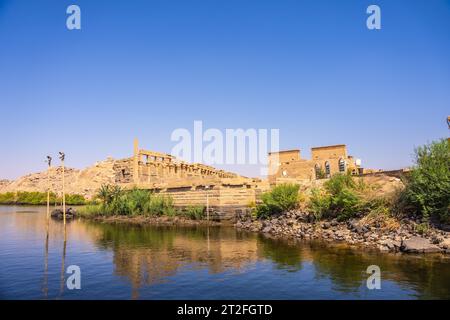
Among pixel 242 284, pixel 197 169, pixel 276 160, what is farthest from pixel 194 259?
pixel 197 169

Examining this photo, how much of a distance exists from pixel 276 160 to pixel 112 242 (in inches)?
797

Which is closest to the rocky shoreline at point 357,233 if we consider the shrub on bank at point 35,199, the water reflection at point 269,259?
the water reflection at point 269,259

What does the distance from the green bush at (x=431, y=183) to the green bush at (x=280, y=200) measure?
769 centimetres

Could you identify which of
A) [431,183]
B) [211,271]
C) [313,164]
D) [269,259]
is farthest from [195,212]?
[431,183]

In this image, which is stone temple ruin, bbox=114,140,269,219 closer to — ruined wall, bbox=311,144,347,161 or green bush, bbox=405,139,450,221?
ruined wall, bbox=311,144,347,161

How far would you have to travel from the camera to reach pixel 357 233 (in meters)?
18.3

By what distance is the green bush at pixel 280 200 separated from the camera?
24.4 m

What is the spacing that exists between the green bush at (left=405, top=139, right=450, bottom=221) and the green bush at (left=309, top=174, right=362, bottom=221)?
2875 millimetres

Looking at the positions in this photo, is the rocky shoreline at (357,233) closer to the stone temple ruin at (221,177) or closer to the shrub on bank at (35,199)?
the stone temple ruin at (221,177)

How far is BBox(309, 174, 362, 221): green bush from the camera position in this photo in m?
20.2

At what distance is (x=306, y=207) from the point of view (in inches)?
934
